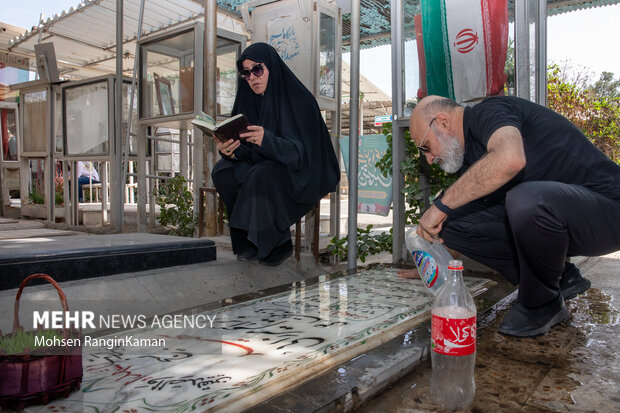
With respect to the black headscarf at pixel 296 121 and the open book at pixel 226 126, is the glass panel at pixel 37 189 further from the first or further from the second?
the open book at pixel 226 126

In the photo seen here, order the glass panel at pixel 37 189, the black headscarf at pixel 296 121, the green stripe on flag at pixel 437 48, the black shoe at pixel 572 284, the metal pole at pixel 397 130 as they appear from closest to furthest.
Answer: the black shoe at pixel 572 284 → the black headscarf at pixel 296 121 → the green stripe on flag at pixel 437 48 → the metal pole at pixel 397 130 → the glass panel at pixel 37 189

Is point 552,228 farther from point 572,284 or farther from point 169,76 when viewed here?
point 169,76

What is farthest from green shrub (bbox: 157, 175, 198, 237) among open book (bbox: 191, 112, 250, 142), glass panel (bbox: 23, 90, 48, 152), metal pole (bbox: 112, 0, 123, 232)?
glass panel (bbox: 23, 90, 48, 152)

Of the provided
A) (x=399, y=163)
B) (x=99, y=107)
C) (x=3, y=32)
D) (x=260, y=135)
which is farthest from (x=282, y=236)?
(x=3, y=32)

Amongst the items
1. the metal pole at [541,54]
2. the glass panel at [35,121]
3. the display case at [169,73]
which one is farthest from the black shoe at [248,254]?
the glass panel at [35,121]

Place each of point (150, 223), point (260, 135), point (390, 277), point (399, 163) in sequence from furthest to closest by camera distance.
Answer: point (150, 223) < point (399, 163) < point (390, 277) < point (260, 135)

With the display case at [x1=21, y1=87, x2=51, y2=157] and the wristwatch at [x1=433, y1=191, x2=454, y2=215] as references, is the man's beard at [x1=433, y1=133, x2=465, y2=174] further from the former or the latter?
the display case at [x1=21, y1=87, x2=51, y2=157]

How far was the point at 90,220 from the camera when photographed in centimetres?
708

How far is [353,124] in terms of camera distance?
326cm

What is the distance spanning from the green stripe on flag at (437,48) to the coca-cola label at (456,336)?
2.42 m

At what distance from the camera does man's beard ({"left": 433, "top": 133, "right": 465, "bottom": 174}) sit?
2.07 metres

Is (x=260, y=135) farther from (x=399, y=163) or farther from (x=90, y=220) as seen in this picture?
(x=90, y=220)

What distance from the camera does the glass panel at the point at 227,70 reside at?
509 cm

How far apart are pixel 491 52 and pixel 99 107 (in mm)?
5277
